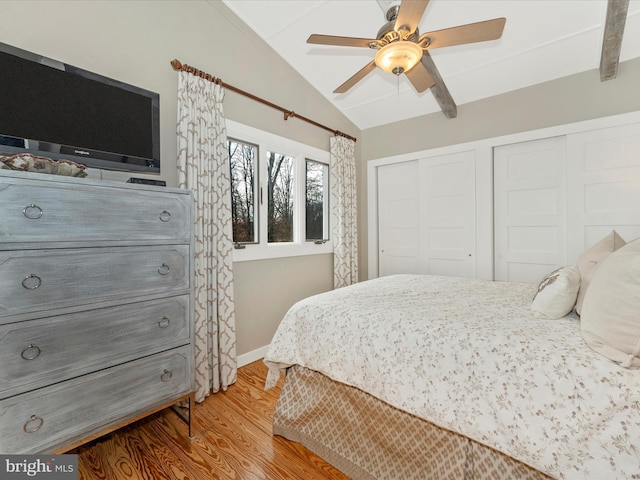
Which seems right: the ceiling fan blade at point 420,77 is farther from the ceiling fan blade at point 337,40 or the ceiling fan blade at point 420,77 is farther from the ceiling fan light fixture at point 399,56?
the ceiling fan blade at point 337,40

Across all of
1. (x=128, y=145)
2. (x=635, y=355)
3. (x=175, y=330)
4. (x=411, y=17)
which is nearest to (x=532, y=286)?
(x=635, y=355)

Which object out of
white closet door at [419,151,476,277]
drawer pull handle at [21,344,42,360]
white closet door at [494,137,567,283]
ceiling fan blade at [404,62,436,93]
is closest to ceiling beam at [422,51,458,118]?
ceiling fan blade at [404,62,436,93]

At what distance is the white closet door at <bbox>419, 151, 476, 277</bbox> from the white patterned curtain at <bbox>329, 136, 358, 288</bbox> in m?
0.85

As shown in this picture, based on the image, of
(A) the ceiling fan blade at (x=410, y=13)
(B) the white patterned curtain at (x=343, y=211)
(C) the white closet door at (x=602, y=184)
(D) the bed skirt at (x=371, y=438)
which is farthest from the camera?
(B) the white patterned curtain at (x=343, y=211)

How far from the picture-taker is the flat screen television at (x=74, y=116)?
147cm

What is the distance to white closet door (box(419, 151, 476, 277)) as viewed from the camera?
11.4ft

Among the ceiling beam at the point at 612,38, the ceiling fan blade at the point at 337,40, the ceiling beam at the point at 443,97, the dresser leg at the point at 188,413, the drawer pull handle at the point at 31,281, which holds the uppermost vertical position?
the ceiling beam at the point at 612,38

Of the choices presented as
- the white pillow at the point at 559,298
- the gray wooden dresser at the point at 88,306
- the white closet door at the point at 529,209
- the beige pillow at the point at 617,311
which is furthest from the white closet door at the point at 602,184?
the gray wooden dresser at the point at 88,306

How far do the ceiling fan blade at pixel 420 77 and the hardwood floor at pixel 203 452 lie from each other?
246cm

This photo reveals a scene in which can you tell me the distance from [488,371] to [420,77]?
197cm

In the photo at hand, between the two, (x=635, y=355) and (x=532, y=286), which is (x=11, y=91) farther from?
(x=532, y=286)

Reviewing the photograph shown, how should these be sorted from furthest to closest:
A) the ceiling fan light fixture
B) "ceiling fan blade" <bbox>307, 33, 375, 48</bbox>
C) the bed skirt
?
"ceiling fan blade" <bbox>307, 33, 375, 48</bbox>, the ceiling fan light fixture, the bed skirt

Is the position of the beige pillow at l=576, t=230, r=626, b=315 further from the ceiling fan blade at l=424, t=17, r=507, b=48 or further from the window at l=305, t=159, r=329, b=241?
the window at l=305, t=159, r=329, b=241

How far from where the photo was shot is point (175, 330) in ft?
5.56
